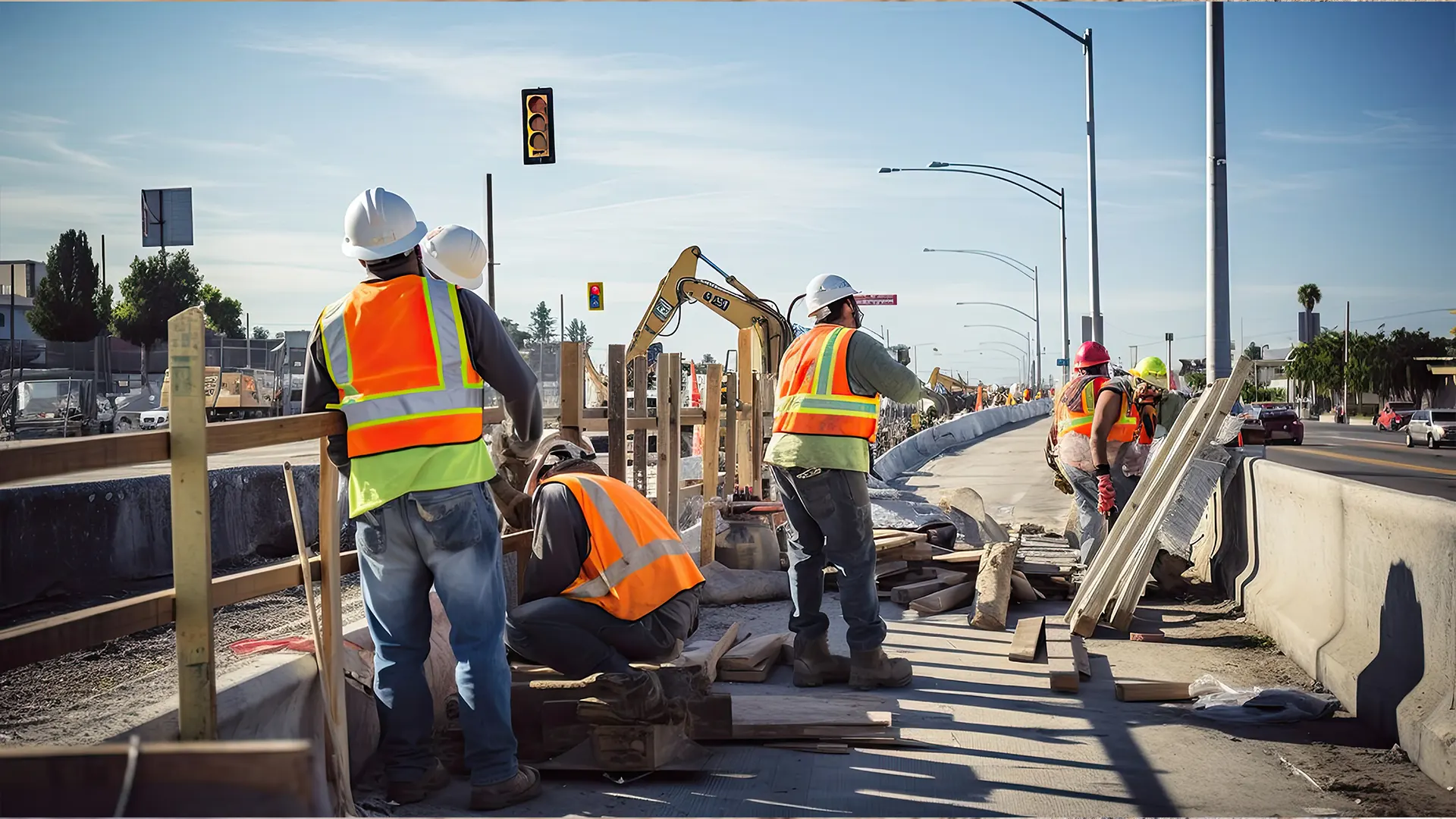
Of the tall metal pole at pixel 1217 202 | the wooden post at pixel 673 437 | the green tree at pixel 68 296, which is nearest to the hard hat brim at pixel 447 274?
the wooden post at pixel 673 437

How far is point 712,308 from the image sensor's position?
847 inches

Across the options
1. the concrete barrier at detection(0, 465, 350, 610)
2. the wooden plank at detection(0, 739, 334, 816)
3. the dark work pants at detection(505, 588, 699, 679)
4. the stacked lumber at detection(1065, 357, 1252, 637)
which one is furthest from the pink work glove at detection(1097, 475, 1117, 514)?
the wooden plank at detection(0, 739, 334, 816)

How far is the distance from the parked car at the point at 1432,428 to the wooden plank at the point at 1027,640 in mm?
36356

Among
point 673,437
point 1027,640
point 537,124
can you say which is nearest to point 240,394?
point 537,124

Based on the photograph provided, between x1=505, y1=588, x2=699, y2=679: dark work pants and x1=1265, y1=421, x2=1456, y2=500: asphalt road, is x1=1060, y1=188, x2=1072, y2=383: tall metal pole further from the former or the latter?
x1=505, y1=588, x2=699, y2=679: dark work pants

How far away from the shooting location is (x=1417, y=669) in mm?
4875

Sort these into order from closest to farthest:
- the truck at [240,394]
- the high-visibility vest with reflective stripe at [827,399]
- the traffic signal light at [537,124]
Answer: the high-visibility vest with reflective stripe at [827,399]
the traffic signal light at [537,124]
the truck at [240,394]

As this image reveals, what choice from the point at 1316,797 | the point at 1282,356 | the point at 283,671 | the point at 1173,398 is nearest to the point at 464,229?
the point at 283,671

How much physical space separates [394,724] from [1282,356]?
180m

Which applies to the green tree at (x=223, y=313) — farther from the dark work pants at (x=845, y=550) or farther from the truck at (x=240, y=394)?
the dark work pants at (x=845, y=550)

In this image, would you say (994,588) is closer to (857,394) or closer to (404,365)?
(857,394)

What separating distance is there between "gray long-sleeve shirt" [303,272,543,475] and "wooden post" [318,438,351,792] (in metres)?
0.11

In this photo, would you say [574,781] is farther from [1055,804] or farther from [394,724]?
[1055,804]

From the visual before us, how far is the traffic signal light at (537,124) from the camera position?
18.2m
